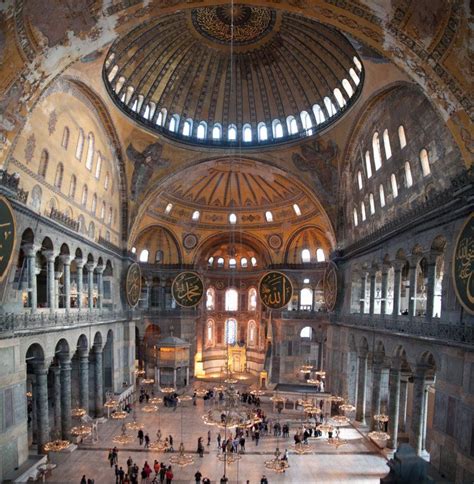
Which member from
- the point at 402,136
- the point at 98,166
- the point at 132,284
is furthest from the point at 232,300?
the point at 402,136

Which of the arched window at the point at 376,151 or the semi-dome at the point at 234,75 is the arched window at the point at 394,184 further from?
the semi-dome at the point at 234,75

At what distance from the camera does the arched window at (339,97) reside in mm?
20016

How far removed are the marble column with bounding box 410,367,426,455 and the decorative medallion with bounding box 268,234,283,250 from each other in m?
17.2

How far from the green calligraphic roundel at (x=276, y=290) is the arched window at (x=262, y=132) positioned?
25.1 feet

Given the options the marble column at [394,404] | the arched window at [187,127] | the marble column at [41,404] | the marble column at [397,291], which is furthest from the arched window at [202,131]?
the marble column at [394,404]

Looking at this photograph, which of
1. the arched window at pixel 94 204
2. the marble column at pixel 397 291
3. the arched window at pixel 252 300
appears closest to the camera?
the marble column at pixel 397 291

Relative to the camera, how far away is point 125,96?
20.7m

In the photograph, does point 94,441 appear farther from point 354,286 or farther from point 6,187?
point 354,286

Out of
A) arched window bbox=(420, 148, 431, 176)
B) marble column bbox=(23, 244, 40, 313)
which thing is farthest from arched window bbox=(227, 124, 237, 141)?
marble column bbox=(23, 244, 40, 313)

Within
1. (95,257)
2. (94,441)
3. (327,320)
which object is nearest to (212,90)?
(95,257)

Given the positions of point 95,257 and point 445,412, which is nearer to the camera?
point 445,412

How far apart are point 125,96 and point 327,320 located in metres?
16.0

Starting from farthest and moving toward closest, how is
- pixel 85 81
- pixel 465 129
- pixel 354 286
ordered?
pixel 354 286, pixel 85 81, pixel 465 129

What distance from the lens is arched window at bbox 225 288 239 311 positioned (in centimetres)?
3409
